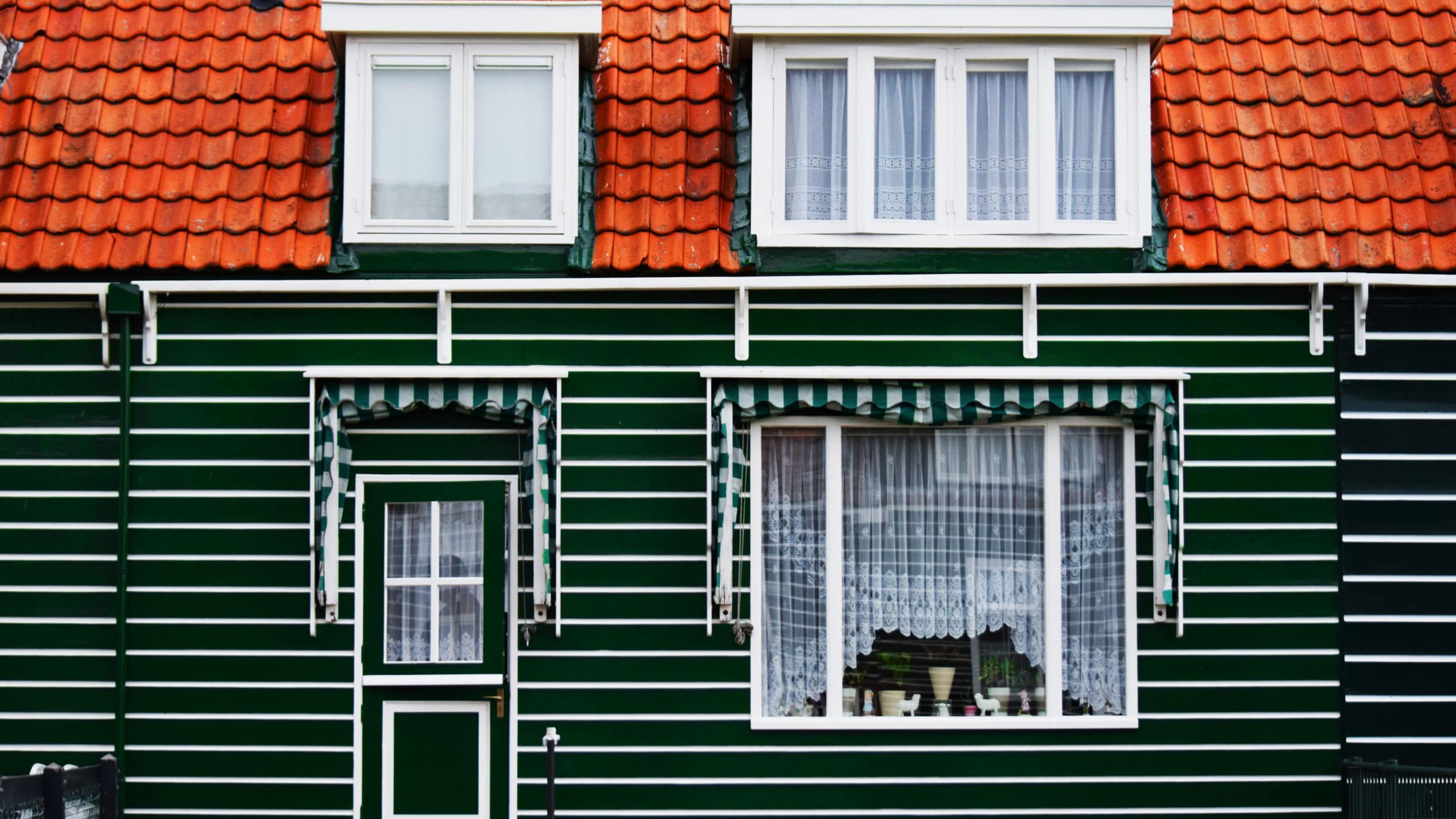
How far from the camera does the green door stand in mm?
9211

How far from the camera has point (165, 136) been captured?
9.57 m

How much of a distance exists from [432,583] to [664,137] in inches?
125

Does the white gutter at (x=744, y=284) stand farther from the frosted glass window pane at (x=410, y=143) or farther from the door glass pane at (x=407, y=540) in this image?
the door glass pane at (x=407, y=540)

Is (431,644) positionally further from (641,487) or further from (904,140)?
(904,140)

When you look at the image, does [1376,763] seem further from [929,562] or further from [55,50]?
[55,50]

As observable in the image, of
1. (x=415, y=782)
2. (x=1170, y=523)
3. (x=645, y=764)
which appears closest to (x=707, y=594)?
(x=645, y=764)

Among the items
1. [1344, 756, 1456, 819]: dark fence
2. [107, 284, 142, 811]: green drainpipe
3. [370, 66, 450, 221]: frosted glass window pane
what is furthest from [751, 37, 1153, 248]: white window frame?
[107, 284, 142, 811]: green drainpipe

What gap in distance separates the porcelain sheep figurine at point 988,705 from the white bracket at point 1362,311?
10.2 ft

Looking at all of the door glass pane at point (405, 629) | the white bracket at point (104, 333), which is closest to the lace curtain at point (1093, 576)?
the door glass pane at point (405, 629)

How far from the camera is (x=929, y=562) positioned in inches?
368

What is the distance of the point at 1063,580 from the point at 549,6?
4.76m

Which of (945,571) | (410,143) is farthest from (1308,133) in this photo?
(410,143)

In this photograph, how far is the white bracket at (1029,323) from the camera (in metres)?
9.20

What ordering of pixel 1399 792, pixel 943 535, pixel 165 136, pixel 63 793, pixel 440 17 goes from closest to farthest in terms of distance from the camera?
pixel 63 793
pixel 1399 792
pixel 440 17
pixel 943 535
pixel 165 136
